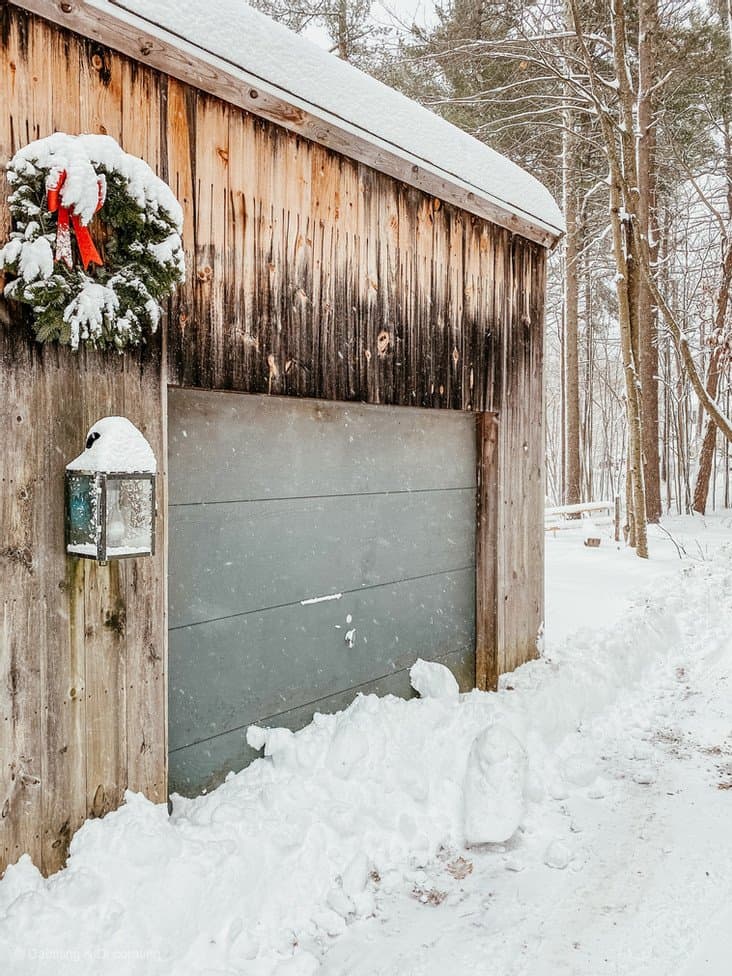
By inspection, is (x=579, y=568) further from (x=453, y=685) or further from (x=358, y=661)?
(x=358, y=661)

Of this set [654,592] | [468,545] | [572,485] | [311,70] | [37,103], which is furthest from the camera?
[572,485]

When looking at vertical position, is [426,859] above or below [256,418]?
below

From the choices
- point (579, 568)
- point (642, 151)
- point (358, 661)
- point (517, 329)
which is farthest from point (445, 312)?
point (642, 151)

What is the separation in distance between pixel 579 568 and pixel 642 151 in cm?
708

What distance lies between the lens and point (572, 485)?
13.6m

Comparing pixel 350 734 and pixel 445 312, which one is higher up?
pixel 445 312

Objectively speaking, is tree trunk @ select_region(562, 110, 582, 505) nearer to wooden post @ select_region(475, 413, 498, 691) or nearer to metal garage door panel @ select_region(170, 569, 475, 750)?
wooden post @ select_region(475, 413, 498, 691)

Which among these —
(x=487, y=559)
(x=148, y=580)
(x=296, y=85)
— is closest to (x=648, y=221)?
(x=487, y=559)

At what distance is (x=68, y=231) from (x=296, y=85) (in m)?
1.34

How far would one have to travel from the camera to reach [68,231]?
2.27 meters

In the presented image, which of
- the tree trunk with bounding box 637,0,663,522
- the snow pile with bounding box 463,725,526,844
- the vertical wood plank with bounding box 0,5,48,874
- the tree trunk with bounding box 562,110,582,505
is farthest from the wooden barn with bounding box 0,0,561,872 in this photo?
the tree trunk with bounding box 562,110,582,505

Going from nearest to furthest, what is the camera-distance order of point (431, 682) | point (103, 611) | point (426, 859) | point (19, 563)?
point (19, 563) → point (103, 611) → point (426, 859) → point (431, 682)

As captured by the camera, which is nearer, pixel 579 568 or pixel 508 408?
pixel 508 408

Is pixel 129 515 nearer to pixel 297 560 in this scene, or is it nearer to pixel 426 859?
pixel 297 560
